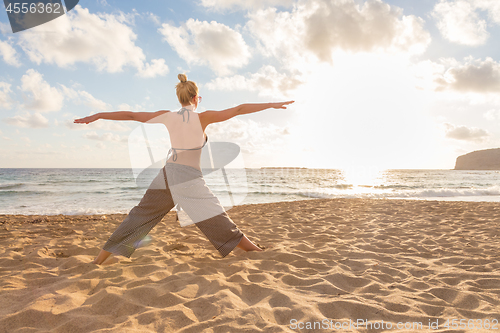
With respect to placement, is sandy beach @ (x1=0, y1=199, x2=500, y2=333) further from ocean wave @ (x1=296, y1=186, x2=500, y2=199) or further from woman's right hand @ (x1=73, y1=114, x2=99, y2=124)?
ocean wave @ (x1=296, y1=186, x2=500, y2=199)

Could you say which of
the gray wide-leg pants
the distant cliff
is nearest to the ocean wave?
the gray wide-leg pants

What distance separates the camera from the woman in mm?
2762

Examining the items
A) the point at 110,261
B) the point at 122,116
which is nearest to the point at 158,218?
the point at 110,261

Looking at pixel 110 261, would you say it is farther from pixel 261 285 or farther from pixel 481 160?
pixel 481 160

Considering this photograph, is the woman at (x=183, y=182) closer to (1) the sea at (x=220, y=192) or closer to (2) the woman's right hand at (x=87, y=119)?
(2) the woman's right hand at (x=87, y=119)

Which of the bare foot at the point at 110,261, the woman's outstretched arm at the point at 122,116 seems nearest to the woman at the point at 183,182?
the woman's outstretched arm at the point at 122,116

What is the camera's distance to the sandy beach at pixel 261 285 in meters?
1.85

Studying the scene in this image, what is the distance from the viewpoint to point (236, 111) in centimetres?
275

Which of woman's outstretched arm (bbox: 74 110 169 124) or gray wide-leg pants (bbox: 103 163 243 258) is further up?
woman's outstretched arm (bbox: 74 110 169 124)

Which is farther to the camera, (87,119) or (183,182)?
(183,182)

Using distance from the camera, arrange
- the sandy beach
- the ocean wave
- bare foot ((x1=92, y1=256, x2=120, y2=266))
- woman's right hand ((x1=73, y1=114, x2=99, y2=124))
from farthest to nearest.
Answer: the ocean wave < bare foot ((x1=92, y1=256, x2=120, y2=266)) < woman's right hand ((x1=73, y1=114, x2=99, y2=124)) < the sandy beach

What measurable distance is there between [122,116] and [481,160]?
490ft

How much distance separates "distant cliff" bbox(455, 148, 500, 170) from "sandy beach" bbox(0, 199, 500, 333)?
136405 mm

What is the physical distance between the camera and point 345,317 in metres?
1.92
